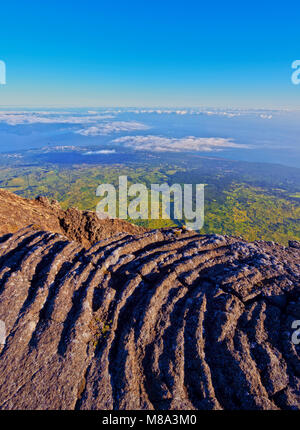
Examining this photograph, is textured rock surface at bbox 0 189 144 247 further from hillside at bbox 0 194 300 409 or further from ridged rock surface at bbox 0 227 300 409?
hillside at bbox 0 194 300 409

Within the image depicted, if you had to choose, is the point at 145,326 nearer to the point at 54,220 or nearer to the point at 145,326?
the point at 145,326

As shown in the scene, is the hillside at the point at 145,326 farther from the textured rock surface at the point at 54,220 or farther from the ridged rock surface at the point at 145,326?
the textured rock surface at the point at 54,220

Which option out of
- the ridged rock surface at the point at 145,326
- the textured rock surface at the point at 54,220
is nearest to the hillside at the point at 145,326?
the ridged rock surface at the point at 145,326

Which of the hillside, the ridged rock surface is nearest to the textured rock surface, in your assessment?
the ridged rock surface

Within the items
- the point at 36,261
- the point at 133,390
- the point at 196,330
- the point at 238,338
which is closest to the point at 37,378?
the point at 133,390

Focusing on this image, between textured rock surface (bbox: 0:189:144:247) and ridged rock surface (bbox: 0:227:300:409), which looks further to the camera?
textured rock surface (bbox: 0:189:144:247)
